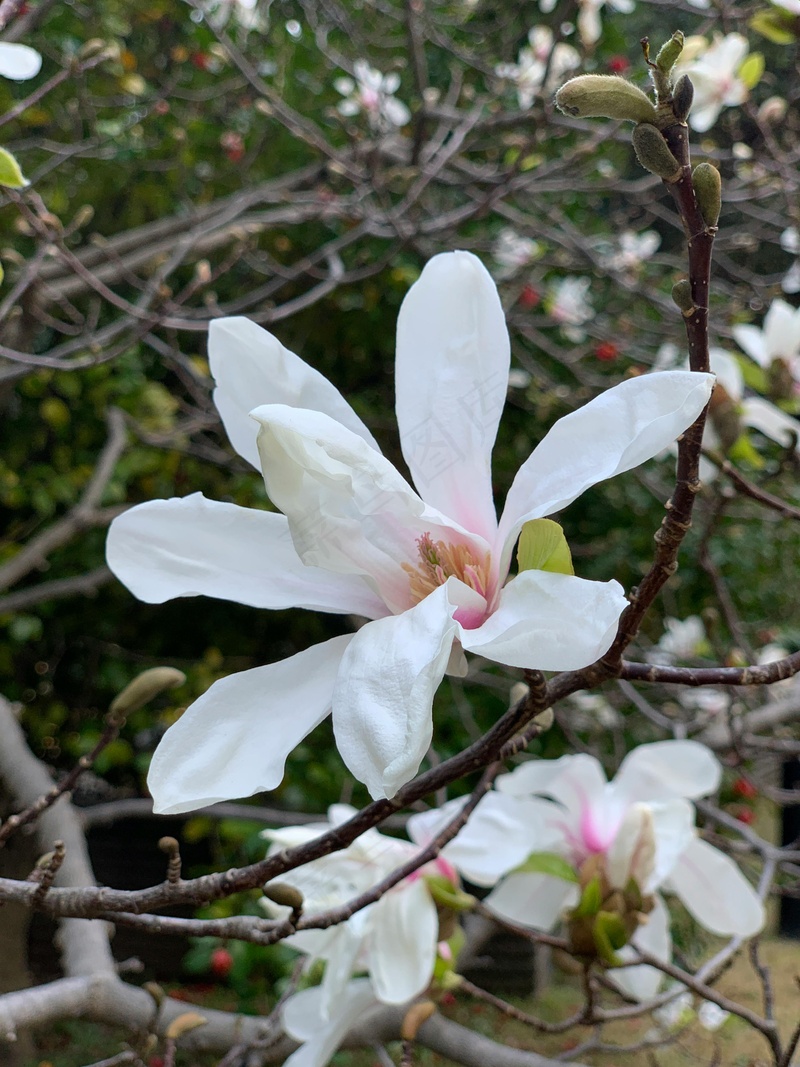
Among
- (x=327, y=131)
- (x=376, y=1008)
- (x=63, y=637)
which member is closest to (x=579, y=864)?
(x=376, y=1008)

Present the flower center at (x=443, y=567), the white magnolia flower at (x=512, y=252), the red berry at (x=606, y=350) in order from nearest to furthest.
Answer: the flower center at (x=443, y=567) → the red berry at (x=606, y=350) → the white magnolia flower at (x=512, y=252)

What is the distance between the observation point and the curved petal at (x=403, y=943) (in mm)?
632

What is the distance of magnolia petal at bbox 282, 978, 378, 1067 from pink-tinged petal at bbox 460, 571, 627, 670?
1.58 ft

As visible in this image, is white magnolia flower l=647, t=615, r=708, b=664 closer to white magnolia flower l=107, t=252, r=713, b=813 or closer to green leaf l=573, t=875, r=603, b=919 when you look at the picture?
green leaf l=573, t=875, r=603, b=919

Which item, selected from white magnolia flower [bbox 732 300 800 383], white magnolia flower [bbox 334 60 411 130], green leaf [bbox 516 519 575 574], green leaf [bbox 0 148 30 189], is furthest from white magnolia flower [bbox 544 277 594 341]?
green leaf [bbox 516 519 575 574]

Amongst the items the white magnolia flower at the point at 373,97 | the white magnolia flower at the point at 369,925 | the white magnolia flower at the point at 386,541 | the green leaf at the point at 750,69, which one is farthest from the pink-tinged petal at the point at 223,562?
the white magnolia flower at the point at 373,97

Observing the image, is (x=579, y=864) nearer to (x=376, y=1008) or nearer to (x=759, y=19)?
(x=376, y=1008)

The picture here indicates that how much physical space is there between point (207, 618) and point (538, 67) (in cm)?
186

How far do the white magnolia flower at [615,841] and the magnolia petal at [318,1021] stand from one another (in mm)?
132

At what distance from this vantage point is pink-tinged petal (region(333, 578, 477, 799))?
0.98ft

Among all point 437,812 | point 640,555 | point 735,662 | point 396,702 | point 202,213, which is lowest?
point 640,555

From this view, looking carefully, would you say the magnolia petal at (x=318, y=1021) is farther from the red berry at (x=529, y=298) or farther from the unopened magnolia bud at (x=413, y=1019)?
the red berry at (x=529, y=298)

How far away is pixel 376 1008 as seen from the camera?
3.18 feet

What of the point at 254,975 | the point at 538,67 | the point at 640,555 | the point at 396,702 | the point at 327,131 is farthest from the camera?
the point at 327,131
